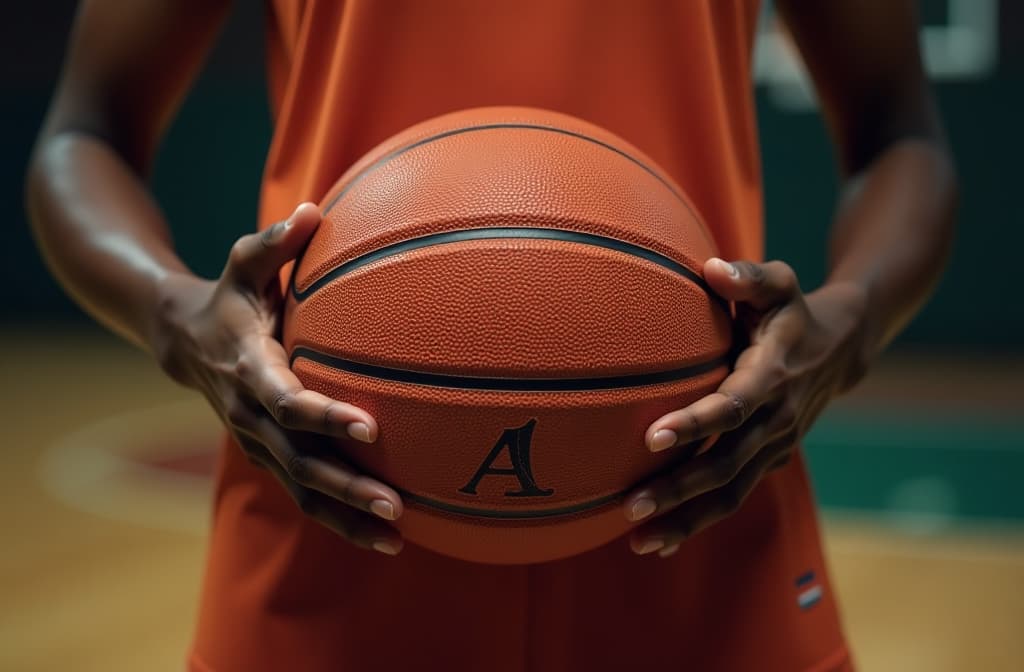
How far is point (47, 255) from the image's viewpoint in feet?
3.26

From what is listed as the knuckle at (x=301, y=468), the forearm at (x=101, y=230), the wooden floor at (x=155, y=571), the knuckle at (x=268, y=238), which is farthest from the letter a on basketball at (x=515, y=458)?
the wooden floor at (x=155, y=571)

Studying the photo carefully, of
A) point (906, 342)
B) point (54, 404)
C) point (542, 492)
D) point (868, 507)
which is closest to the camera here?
point (542, 492)

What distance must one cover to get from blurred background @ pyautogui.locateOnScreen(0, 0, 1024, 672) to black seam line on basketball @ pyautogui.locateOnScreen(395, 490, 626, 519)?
1670 mm

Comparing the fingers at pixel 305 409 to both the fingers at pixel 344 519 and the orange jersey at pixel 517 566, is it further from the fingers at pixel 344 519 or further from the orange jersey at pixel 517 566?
the orange jersey at pixel 517 566

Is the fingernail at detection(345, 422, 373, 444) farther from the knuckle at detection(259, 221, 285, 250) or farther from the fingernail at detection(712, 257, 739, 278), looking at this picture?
the fingernail at detection(712, 257, 739, 278)

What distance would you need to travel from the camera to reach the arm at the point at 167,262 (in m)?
0.69

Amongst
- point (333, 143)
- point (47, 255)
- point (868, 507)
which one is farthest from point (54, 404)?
point (333, 143)

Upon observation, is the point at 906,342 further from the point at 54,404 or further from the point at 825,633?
the point at 825,633

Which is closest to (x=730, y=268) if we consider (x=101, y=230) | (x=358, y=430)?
(x=358, y=430)

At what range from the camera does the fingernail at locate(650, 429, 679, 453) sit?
67 centimetres

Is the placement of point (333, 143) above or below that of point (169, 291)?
above

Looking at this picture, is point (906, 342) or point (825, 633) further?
point (906, 342)

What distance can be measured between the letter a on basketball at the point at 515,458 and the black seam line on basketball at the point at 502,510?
2 centimetres

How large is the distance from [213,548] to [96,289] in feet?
0.80
